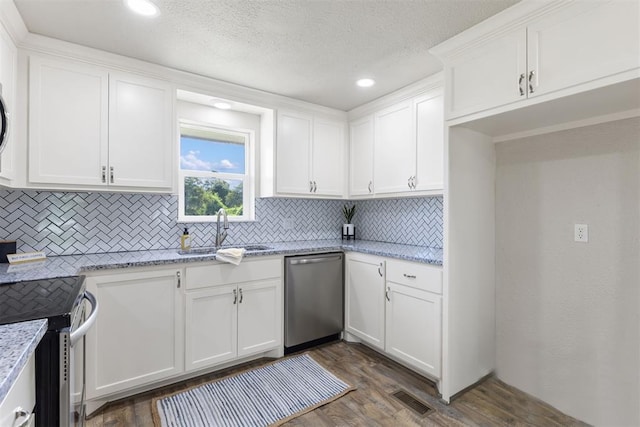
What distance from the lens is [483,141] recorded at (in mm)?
2305

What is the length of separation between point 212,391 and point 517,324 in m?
2.30

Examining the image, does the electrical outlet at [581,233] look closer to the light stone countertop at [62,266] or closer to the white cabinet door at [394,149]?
the light stone countertop at [62,266]

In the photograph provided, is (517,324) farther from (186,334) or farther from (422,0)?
(186,334)

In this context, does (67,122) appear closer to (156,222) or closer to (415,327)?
(156,222)

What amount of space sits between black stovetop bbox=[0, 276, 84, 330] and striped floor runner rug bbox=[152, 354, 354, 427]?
1.05 meters

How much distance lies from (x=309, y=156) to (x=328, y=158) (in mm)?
242

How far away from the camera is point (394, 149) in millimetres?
2852

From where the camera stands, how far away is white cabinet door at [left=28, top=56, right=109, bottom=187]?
194 cm

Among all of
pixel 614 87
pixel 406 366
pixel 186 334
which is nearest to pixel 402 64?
pixel 614 87

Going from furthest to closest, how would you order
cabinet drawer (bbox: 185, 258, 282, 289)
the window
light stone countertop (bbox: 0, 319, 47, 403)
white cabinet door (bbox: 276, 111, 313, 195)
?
1. white cabinet door (bbox: 276, 111, 313, 195)
2. the window
3. cabinet drawer (bbox: 185, 258, 282, 289)
4. light stone countertop (bbox: 0, 319, 47, 403)

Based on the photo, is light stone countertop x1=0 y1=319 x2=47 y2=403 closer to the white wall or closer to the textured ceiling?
the textured ceiling

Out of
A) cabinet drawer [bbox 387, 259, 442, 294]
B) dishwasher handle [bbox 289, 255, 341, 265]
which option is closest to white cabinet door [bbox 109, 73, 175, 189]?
dishwasher handle [bbox 289, 255, 341, 265]

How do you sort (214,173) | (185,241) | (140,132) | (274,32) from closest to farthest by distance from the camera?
1. (274,32)
2. (140,132)
3. (185,241)
4. (214,173)

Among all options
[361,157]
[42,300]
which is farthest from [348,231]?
[42,300]
